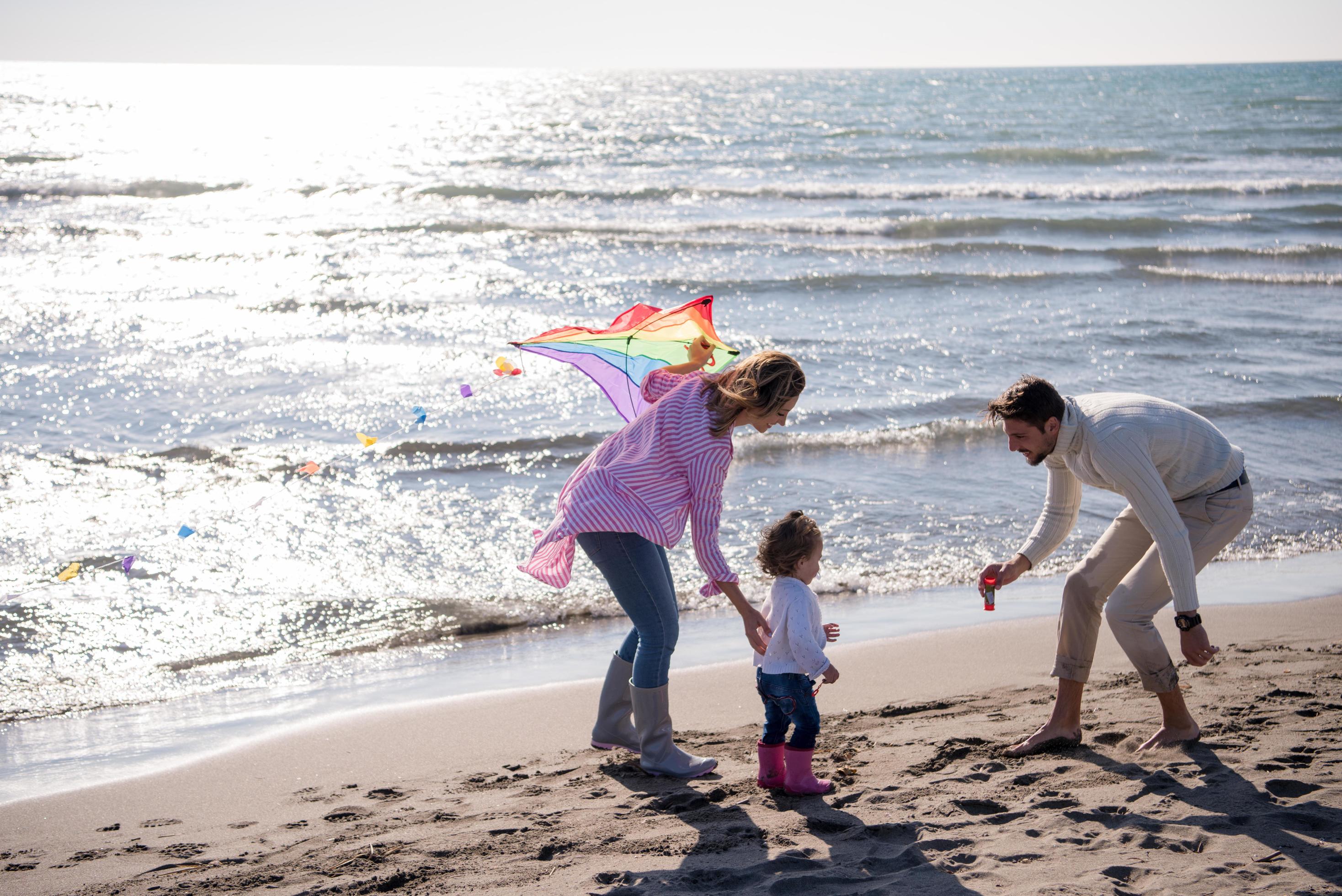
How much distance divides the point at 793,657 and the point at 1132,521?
54.4 inches

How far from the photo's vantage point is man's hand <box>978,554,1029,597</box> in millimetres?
4113

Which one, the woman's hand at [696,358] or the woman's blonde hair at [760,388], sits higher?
the woman's hand at [696,358]

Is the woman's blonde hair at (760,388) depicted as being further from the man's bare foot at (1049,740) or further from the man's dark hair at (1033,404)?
the man's bare foot at (1049,740)

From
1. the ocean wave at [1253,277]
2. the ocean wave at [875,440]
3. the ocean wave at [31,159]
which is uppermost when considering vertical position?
the ocean wave at [31,159]

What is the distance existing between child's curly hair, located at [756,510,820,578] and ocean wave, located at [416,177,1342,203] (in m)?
22.6

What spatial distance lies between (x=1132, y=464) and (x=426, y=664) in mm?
3734

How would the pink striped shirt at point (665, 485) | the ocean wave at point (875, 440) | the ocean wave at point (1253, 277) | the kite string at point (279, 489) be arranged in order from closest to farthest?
the pink striped shirt at point (665, 485) → the kite string at point (279, 489) → the ocean wave at point (875, 440) → the ocean wave at point (1253, 277)

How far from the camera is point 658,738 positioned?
4066mm

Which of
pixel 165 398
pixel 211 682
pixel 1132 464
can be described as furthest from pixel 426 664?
pixel 165 398

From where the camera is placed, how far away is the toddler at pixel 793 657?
3.68 meters

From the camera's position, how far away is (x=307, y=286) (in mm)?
15805

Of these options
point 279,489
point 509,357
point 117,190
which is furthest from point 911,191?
point 279,489

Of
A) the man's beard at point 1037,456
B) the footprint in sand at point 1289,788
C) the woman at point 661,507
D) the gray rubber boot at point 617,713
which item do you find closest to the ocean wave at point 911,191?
the gray rubber boot at point 617,713

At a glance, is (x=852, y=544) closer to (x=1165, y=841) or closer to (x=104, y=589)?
(x=1165, y=841)
